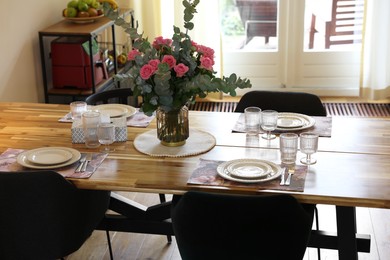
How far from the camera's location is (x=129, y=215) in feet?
9.29

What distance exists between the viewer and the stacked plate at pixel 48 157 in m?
2.30

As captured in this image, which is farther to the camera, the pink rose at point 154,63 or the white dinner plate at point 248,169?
the pink rose at point 154,63

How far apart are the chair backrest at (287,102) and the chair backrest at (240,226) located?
977 mm

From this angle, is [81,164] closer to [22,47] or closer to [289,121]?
[289,121]

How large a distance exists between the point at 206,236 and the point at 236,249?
105 millimetres

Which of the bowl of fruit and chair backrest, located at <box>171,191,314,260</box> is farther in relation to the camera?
the bowl of fruit

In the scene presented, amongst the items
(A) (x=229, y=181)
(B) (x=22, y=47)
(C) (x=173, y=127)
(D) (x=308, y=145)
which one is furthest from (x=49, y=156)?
(B) (x=22, y=47)

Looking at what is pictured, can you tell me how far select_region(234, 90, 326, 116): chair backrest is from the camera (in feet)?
9.59

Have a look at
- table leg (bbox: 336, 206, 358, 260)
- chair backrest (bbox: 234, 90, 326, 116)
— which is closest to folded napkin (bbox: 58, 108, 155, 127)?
chair backrest (bbox: 234, 90, 326, 116)

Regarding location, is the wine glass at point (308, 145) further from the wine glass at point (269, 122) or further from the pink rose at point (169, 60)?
the pink rose at point (169, 60)

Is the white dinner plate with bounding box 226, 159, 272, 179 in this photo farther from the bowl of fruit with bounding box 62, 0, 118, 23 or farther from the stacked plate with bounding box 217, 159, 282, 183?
the bowl of fruit with bounding box 62, 0, 118, 23

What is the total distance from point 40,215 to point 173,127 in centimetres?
60

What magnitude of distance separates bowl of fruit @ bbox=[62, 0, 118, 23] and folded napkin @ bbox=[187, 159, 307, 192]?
211 cm

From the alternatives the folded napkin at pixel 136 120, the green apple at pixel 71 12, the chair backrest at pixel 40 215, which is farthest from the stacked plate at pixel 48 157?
the green apple at pixel 71 12
